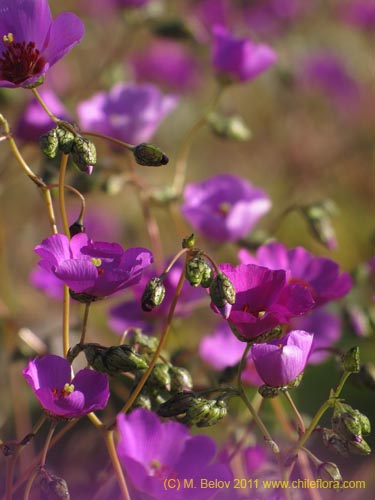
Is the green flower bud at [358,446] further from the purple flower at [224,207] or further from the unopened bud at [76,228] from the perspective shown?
the purple flower at [224,207]

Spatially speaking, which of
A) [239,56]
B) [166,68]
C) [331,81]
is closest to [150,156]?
Result: [239,56]

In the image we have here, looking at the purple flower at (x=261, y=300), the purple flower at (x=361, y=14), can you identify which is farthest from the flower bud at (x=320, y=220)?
the purple flower at (x=361, y=14)

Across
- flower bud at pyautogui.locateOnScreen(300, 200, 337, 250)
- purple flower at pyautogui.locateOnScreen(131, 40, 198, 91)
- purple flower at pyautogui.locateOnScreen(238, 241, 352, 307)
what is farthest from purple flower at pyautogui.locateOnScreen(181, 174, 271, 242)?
purple flower at pyautogui.locateOnScreen(131, 40, 198, 91)

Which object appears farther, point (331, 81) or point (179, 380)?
point (331, 81)

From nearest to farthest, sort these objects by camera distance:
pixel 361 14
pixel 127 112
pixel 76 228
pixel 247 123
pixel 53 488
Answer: pixel 53 488, pixel 76 228, pixel 127 112, pixel 361 14, pixel 247 123

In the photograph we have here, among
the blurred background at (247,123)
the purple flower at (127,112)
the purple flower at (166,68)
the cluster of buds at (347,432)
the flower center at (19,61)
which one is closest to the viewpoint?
the cluster of buds at (347,432)

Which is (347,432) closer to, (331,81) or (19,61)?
(19,61)

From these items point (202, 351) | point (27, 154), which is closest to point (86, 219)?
point (27, 154)

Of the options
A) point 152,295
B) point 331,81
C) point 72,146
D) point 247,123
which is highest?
point 72,146
